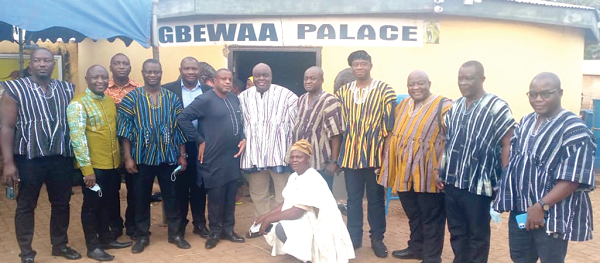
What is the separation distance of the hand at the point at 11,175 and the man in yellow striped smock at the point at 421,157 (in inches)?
118

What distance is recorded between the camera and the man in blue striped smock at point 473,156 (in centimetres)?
364

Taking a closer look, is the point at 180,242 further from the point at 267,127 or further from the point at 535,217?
the point at 535,217

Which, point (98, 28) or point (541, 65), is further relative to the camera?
point (541, 65)

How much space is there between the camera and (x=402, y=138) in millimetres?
4320

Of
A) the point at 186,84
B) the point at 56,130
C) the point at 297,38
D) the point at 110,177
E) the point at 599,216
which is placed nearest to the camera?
the point at 56,130

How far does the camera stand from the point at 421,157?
420 centimetres

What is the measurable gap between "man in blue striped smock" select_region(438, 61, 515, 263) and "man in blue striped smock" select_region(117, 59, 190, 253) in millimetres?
2429

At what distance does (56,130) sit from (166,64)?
357 cm

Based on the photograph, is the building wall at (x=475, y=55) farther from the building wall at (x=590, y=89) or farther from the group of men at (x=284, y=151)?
the building wall at (x=590, y=89)

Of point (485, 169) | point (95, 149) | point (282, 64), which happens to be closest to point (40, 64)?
point (95, 149)

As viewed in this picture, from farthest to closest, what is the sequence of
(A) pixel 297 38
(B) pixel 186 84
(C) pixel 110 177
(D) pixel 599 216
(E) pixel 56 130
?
(A) pixel 297 38 < (D) pixel 599 216 < (B) pixel 186 84 < (C) pixel 110 177 < (E) pixel 56 130

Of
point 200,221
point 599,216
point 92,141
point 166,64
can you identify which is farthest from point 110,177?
point 599,216

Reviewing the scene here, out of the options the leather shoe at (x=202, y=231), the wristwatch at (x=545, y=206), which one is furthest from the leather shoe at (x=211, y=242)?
the wristwatch at (x=545, y=206)

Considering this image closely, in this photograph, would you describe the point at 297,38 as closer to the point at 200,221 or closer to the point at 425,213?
the point at 200,221
